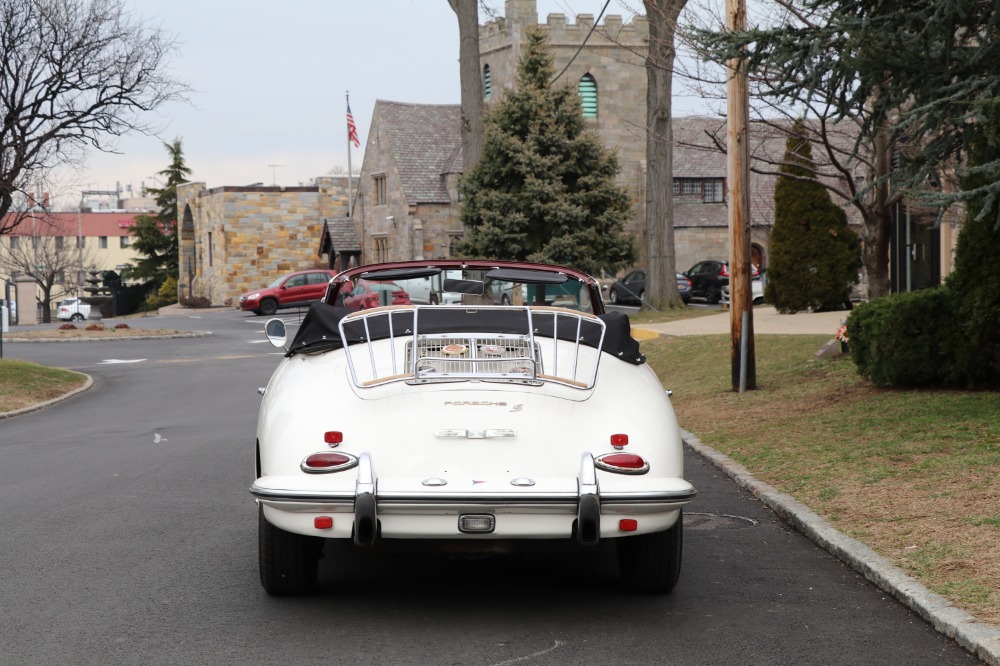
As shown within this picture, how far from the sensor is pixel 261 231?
210 feet

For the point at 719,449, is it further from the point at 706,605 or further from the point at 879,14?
the point at 706,605

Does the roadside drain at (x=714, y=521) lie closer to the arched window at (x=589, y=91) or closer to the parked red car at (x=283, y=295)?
the parked red car at (x=283, y=295)

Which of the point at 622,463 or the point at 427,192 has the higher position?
the point at 427,192

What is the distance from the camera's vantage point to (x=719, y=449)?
10953 mm

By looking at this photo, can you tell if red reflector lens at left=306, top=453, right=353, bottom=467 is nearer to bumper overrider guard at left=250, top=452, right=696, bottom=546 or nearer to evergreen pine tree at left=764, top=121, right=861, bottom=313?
bumper overrider guard at left=250, top=452, right=696, bottom=546

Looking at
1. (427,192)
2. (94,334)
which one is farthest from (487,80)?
(94,334)

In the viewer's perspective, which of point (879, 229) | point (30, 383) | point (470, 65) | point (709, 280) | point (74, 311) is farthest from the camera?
point (74, 311)

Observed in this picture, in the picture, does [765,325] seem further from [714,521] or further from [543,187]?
[714,521]

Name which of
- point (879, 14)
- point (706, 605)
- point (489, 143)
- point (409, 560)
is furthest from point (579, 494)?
point (489, 143)

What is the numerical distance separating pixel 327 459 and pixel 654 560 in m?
1.63

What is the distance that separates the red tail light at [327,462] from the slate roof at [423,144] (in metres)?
51.2

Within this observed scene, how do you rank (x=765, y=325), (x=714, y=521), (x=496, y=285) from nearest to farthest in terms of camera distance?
(x=496, y=285)
(x=714, y=521)
(x=765, y=325)

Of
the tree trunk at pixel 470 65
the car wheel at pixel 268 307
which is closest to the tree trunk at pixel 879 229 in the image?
the tree trunk at pixel 470 65

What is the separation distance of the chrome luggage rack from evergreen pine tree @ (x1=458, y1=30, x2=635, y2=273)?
29.9 meters
